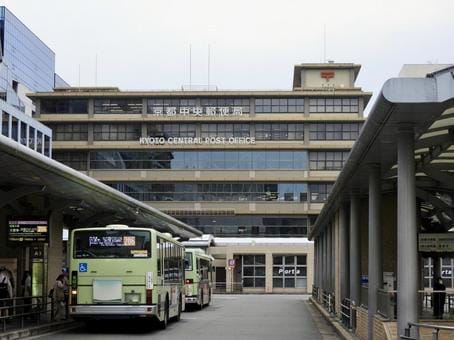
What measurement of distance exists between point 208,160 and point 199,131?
3.36 m

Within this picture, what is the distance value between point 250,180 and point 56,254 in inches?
2180

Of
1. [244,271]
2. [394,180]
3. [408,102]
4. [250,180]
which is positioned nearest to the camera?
[408,102]

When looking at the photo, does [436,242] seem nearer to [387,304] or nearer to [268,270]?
[387,304]

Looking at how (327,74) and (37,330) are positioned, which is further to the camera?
(327,74)

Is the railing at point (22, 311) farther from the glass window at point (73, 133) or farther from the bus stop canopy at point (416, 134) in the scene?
the glass window at point (73, 133)

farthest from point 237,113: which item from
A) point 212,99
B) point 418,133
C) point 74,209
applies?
point 418,133

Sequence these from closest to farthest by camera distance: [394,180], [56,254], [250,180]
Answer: [394,180] < [56,254] < [250,180]

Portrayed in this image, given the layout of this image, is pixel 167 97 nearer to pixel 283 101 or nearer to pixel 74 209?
pixel 283 101

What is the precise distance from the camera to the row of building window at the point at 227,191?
85.8m

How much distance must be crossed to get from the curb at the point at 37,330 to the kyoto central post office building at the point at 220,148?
60.6 meters

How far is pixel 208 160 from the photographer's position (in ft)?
285

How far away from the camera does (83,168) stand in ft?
286

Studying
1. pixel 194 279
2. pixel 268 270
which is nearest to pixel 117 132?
pixel 268 270

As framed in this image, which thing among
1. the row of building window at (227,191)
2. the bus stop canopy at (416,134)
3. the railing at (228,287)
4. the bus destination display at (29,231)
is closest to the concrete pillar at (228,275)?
the railing at (228,287)
